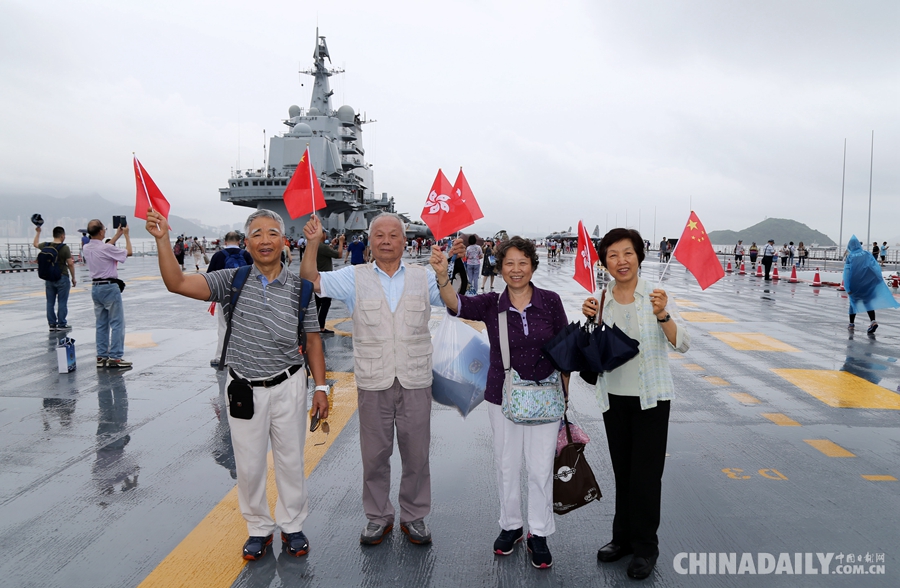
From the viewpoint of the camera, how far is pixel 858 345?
9484 millimetres

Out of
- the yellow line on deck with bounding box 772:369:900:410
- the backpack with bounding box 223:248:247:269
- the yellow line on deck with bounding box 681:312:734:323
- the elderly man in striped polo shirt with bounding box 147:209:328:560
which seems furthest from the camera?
the yellow line on deck with bounding box 681:312:734:323

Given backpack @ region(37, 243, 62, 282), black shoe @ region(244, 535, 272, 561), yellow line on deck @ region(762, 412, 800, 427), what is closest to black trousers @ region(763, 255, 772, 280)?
yellow line on deck @ region(762, 412, 800, 427)

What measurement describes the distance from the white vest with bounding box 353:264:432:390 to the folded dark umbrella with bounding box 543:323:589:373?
31.7 inches

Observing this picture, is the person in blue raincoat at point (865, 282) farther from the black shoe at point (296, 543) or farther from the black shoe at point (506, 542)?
the black shoe at point (296, 543)

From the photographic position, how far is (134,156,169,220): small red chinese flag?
3.32 m

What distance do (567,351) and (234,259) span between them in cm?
516

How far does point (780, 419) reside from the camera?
220 inches

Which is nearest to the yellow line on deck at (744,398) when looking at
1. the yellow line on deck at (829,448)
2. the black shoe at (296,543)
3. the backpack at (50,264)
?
the yellow line on deck at (829,448)

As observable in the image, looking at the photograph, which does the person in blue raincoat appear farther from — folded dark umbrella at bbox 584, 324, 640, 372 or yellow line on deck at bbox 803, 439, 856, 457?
folded dark umbrella at bbox 584, 324, 640, 372

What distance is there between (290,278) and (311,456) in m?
1.93

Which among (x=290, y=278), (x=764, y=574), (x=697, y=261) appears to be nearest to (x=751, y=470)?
(x=764, y=574)

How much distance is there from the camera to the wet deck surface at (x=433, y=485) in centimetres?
309

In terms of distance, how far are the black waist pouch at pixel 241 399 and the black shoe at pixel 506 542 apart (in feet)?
5.31

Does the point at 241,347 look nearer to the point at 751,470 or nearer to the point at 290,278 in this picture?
the point at 290,278
